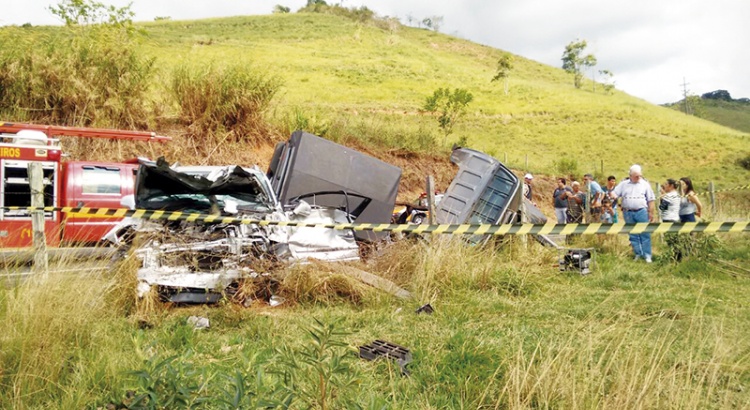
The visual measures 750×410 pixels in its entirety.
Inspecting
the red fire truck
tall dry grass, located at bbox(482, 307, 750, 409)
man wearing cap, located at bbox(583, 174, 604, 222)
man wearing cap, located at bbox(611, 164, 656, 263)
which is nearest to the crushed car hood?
the red fire truck

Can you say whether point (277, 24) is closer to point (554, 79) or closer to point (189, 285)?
point (554, 79)

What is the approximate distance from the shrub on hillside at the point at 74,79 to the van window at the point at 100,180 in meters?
4.24

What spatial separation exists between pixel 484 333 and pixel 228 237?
320 centimetres

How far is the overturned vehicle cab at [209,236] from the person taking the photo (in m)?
5.70

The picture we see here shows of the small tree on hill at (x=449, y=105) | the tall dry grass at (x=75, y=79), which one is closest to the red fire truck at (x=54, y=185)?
the tall dry grass at (x=75, y=79)

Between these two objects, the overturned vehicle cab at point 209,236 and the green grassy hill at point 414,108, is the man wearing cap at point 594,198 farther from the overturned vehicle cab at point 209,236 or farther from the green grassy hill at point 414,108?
the overturned vehicle cab at point 209,236

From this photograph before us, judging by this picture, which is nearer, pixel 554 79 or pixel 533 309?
pixel 533 309

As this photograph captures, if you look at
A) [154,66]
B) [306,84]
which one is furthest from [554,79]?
[154,66]

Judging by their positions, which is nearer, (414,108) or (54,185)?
(54,185)

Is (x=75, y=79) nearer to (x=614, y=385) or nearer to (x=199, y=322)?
(x=199, y=322)

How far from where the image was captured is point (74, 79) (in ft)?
42.8

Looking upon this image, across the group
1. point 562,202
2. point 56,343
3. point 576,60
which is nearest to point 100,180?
point 56,343

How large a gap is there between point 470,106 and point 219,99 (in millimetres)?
39401

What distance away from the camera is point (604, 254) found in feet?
32.7
